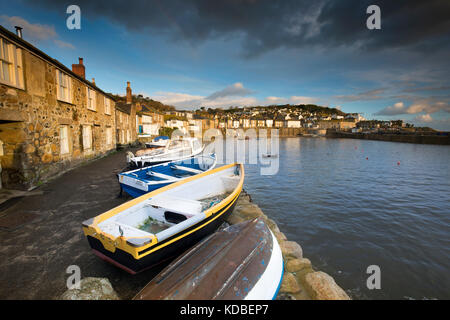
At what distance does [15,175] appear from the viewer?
7535 mm

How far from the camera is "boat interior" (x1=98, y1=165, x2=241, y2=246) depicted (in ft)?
12.3

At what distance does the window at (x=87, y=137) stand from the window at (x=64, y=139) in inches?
83.6

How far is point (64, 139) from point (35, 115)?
2780 mm

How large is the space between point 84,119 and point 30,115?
198 inches

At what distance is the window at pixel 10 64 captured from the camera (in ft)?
22.1

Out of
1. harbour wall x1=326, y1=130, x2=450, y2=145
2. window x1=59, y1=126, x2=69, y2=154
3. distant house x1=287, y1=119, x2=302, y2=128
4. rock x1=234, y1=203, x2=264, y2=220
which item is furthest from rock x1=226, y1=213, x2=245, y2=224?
distant house x1=287, y1=119, x2=302, y2=128

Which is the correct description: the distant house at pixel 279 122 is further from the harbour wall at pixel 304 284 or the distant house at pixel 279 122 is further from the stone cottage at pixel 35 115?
the harbour wall at pixel 304 284

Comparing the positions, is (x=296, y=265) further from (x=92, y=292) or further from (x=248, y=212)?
(x=92, y=292)

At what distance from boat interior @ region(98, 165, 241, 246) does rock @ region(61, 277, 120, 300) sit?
2.26 feet

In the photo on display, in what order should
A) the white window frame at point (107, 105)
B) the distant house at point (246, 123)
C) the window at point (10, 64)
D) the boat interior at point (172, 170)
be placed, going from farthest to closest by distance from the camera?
1. the distant house at point (246, 123)
2. the white window frame at point (107, 105)
3. the boat interior at point (172, 170)
4. the window at point (10, 64)

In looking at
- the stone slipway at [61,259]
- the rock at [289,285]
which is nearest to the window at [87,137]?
the stone slipway at [61,259]
